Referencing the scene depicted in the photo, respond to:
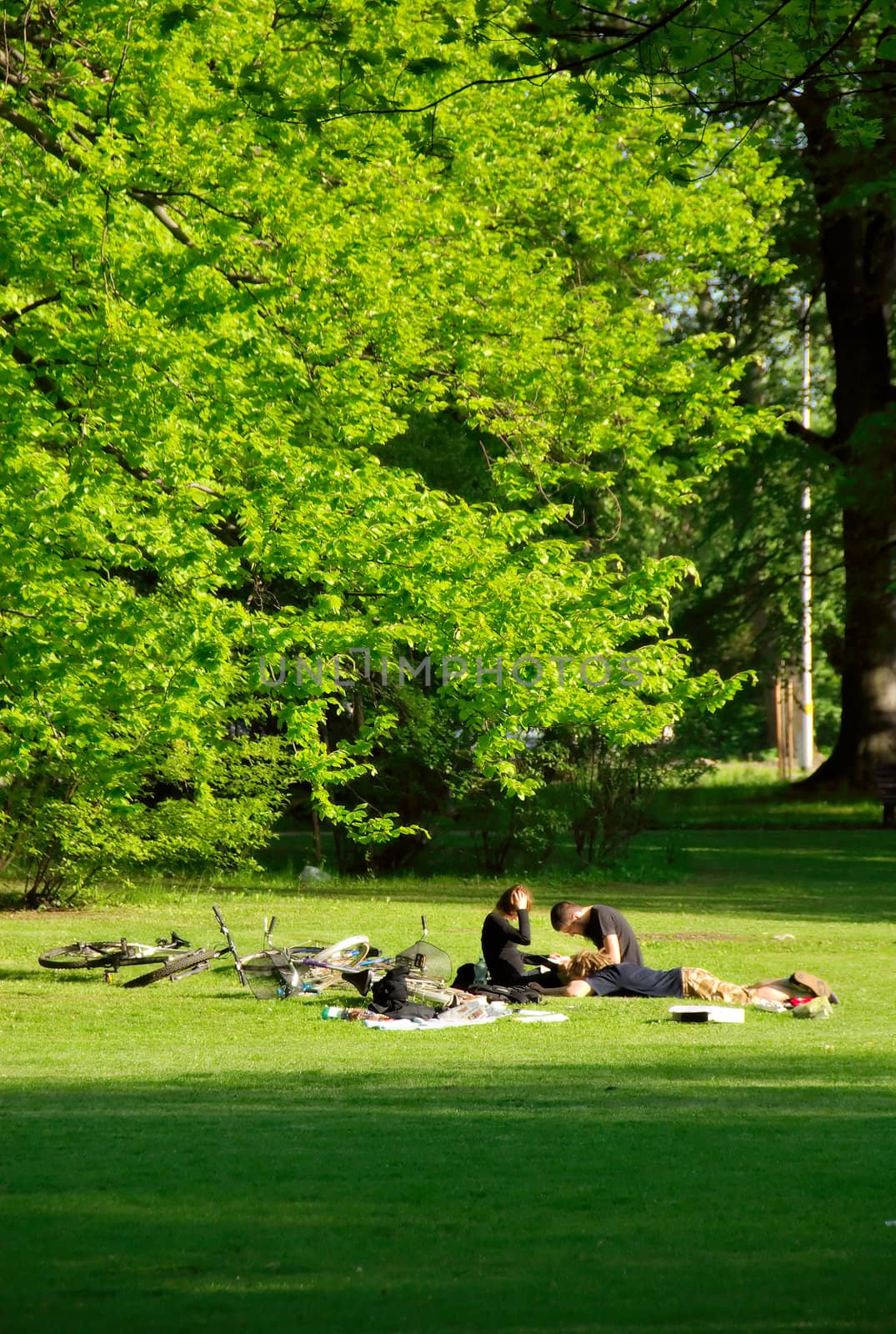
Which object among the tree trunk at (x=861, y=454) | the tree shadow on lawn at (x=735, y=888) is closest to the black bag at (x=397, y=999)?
the tree shadow on lawn at (x=735, y=888)

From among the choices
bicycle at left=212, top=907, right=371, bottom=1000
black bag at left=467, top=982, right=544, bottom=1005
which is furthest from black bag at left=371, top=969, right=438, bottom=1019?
bicycle at left=212, top=907, right=371, bottom=1000

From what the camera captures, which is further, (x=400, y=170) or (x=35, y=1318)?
(x=400, y=170)

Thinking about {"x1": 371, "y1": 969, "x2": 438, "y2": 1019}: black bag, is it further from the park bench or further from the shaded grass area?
the park bench

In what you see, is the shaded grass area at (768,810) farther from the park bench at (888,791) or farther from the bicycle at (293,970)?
the bicycle at (293,970)

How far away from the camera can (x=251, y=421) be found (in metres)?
16.2

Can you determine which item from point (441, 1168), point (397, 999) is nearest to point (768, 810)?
point (397, 999)

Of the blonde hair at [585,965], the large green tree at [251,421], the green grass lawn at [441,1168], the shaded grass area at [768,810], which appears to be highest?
the large green tree at [251,421]

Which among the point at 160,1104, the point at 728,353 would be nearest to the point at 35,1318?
the point at 160,1104

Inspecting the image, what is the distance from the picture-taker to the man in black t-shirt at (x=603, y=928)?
14367 mm

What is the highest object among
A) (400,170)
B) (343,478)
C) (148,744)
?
(400,170)

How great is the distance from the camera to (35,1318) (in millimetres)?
5016

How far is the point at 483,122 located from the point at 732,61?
47.8ft

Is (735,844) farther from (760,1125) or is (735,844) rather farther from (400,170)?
(760,1125)

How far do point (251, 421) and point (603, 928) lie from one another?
585 centimetres
